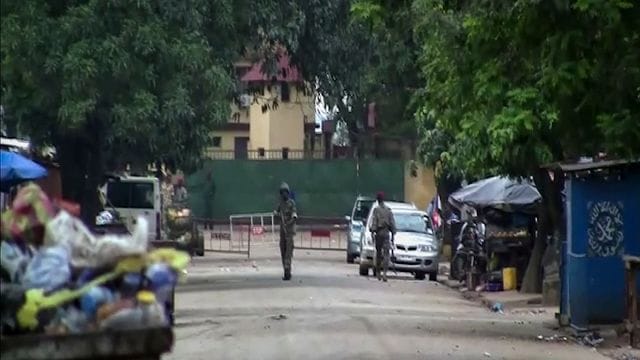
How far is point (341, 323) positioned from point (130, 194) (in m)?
17.5

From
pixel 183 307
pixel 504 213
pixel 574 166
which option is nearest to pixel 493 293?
pixel 504 213

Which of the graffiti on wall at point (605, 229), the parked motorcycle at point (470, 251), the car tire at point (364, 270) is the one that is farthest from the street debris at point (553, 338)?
the car tire at point (364, 270)

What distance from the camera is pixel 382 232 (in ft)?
95.0

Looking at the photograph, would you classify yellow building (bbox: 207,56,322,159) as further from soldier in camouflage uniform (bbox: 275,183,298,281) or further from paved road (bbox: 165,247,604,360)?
paved road (bbox: 165,247,604,360)

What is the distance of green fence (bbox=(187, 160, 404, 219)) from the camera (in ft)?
180

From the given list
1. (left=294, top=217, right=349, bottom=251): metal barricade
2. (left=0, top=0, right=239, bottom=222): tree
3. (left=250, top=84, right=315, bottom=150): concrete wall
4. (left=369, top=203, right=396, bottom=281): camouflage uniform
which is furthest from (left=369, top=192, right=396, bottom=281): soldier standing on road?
(left=250, top=84, right=315, bottom=150): concrete wall

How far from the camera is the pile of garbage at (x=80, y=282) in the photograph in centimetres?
671

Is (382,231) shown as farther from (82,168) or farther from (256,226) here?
(256,226)

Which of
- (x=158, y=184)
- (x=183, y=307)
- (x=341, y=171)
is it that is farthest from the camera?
(x=341, y=171)

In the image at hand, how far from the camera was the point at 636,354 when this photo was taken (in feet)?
53.1

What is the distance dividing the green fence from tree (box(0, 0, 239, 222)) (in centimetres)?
3157

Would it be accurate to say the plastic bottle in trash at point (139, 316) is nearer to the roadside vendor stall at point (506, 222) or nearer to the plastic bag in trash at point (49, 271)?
the plastic bag in trash at point (49, 271)

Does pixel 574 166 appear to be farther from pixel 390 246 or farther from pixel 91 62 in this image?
pixel 390 246

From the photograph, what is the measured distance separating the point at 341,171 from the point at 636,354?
38.9m
